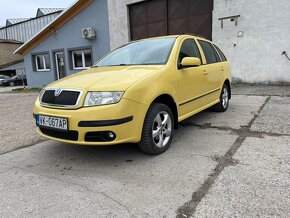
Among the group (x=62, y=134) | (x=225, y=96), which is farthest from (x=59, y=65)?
(x=62, y=134)

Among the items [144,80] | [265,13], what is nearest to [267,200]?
[144,80]

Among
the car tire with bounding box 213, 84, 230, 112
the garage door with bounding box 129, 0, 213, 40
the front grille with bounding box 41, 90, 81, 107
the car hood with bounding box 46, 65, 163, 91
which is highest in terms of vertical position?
the garage door with bounding box 129, 0, 213, 40

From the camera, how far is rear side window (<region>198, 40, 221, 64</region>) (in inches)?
202

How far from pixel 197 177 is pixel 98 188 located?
1.09 meters

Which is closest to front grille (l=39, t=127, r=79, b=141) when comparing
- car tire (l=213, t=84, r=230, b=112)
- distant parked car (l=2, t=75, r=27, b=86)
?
car tire (l=213, t=84, r=230, b=112)

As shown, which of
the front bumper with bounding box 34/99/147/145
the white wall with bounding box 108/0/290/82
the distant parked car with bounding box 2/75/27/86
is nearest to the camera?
the front bumper with bounding box 34/99/147/145

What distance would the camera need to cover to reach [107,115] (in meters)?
2.94

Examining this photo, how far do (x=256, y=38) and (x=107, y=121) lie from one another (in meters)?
9.44

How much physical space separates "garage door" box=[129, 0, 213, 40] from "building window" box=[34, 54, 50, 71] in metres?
7.68

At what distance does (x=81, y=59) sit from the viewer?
16734mm

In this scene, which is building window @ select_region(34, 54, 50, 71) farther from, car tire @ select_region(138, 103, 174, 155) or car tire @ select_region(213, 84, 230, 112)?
car tire @ select_region(138, 103, 174, 155)

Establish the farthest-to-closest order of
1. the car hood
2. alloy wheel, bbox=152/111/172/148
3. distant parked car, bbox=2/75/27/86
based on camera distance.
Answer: distant parked car, bbox=2/75/27/86 < alloy wheel, bbox=152/111/172/148 < the car hood

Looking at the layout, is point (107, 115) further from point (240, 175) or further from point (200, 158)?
point (240, 175)

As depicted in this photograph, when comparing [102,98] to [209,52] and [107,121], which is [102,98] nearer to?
[107,121]
